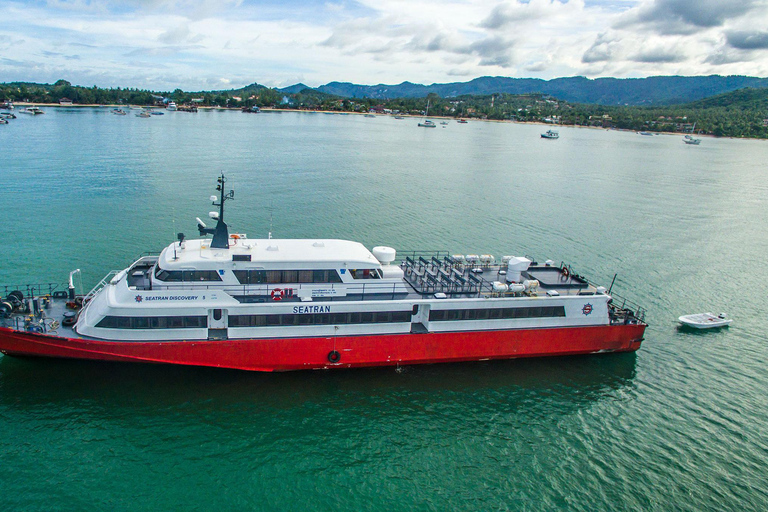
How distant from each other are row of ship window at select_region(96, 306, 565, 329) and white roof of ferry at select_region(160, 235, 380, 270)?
2165mm

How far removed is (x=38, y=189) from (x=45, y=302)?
36517mm

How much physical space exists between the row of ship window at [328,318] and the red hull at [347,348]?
72 centimetres

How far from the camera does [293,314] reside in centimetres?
1944

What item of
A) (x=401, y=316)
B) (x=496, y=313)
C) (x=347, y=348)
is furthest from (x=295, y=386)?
(x=496, y=313)

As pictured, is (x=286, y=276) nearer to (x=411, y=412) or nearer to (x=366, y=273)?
(x=366, y=273)

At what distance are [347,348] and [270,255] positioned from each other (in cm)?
536

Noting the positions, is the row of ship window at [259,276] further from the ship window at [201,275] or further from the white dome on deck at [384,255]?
the white dome on deck at [384,255]

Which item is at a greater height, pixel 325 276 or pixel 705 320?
pixel 325 276

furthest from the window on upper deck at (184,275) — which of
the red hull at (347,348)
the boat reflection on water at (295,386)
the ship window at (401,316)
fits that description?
the ship window at (401,316)

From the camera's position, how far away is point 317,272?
19953 mm

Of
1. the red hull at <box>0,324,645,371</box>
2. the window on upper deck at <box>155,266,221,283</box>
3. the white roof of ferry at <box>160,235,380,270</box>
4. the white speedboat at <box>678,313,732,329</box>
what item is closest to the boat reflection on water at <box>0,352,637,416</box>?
the red hull at <box>0,324,645,371</box>

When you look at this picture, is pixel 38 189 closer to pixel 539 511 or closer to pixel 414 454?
pixel 414 454

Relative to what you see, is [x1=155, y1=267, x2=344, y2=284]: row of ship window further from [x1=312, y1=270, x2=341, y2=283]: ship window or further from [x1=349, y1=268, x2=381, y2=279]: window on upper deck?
[x1=349, y1=268, x2=381, y2=279]: window on upper deck

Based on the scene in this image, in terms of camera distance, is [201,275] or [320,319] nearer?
[201,275]
